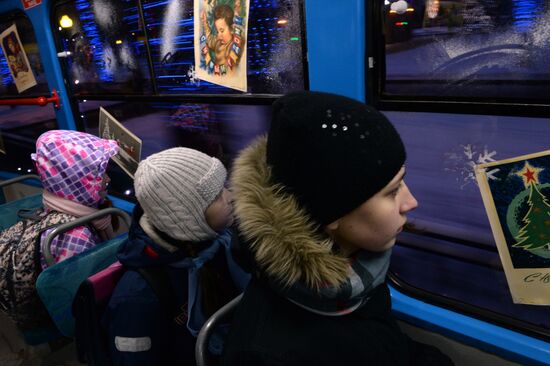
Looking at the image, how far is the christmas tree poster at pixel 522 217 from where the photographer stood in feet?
3.69

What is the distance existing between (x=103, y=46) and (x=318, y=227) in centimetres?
222

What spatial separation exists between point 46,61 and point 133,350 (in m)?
2.34

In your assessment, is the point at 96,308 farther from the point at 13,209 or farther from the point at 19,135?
the point at 19,135

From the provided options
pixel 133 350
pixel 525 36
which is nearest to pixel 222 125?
pixel 133 350

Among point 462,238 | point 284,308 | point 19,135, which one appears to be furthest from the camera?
point 19,135

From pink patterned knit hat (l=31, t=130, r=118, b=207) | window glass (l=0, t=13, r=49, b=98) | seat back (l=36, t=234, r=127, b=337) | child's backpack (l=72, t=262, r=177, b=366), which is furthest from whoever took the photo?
window glass (l=0, t=13, r=49, b=98)

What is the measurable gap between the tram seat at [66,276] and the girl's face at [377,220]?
49.0 inches

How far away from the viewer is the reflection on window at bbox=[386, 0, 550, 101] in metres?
1.08

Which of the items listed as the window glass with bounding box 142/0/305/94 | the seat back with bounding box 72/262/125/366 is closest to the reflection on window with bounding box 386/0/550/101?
the window glass with bounding box 142/0/305/94

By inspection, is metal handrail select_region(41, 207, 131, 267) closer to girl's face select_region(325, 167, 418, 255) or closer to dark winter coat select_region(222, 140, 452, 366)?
dark winter coat select_region(222, 140, 452, 366)

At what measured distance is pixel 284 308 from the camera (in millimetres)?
830

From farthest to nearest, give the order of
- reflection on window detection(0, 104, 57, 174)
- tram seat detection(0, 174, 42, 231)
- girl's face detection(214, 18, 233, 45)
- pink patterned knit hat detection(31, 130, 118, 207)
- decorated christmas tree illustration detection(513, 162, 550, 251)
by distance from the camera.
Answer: reflection on window detection(0, 104, 57, 174)
tram seat detection(0, 174, 42, 231)
pink patterned knit hat detection(31, 130, 118, 207)
girl's face detection(214, 18, 233, 45)
decorated christmas tree illustration detection(513, 162, 550, 251)

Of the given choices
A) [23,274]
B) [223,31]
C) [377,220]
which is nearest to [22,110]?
[23,274]

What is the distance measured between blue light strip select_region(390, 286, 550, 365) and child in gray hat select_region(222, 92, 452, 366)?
2.04ft
